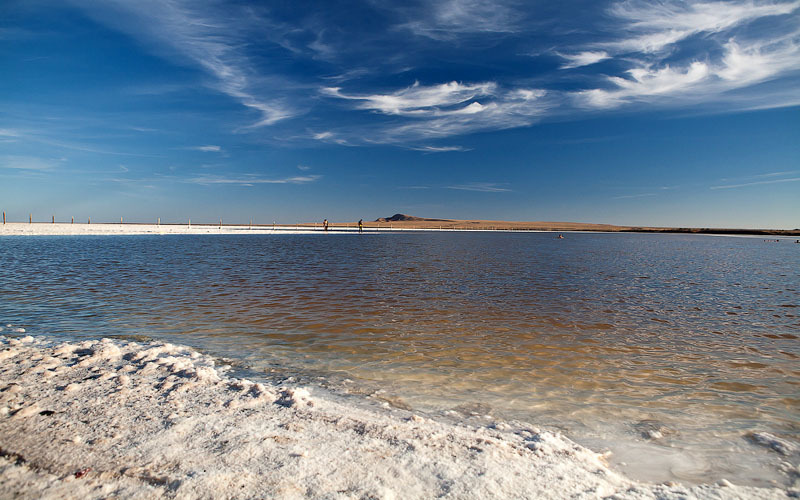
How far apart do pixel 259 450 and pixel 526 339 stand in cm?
642

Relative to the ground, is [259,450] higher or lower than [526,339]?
higher

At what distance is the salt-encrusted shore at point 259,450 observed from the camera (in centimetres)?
333

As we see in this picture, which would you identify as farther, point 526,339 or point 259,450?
point 526,339

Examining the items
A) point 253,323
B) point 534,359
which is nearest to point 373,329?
point 253,323

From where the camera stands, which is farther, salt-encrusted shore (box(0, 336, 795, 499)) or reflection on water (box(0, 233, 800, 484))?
reflection on water (box(0, 233, 800, 484))

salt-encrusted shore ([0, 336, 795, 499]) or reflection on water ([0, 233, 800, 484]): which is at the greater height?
salt-encrusted shore ([0, 336, 795, 499])

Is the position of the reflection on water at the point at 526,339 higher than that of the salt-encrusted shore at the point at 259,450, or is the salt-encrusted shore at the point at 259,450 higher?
the salt-encrusted shore at the point at 259,450

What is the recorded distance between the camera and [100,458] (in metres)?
3.69

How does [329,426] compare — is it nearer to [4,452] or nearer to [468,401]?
[468,401]

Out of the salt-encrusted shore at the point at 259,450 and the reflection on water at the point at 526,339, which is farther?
the reflection on water at the point at 526,339

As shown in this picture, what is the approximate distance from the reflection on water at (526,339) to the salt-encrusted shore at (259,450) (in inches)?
28.3

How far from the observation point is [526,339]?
8.83 metres

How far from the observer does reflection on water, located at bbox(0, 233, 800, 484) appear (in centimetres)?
500

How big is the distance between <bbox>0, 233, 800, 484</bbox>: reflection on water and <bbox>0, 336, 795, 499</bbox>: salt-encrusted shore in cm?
72
